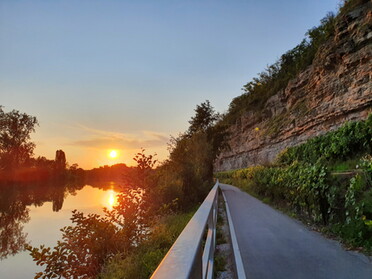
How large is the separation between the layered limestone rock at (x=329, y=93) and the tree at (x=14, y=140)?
40606 millimetres

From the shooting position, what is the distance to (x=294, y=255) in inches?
219

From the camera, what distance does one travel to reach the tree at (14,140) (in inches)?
1767

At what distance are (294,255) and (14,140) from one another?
52136 millimetres

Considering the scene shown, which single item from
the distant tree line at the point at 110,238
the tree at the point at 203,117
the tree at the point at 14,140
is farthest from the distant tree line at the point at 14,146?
the distant tree line at the point at 110,238

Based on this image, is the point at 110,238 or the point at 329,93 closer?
the point at 110,238

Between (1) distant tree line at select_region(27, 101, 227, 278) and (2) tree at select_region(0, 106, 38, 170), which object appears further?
(2) tree at select_region(0, 106, 38, 170)

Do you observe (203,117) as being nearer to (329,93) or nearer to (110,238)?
(329,93)

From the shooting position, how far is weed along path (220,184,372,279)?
4551mm

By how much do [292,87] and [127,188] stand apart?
1084 inches

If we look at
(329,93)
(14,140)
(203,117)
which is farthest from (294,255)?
(14,140)

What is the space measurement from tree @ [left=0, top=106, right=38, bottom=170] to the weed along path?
48377 mm

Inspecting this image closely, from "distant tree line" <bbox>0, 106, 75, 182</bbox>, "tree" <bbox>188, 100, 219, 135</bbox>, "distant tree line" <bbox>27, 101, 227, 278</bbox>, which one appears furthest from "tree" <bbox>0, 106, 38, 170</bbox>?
"distant tree line" <bbox>27, 101, 227, 278</bbox>

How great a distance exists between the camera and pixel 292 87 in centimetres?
3056

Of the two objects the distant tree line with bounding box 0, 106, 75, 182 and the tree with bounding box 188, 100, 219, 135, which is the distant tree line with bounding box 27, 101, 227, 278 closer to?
the tree with bounding box 188, 100, 219, 135
